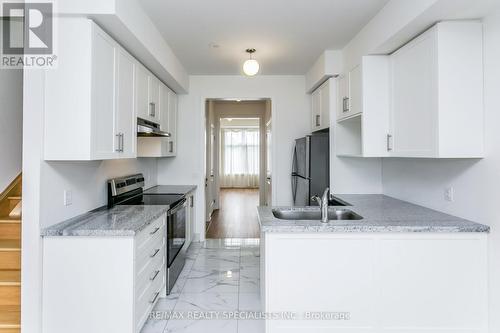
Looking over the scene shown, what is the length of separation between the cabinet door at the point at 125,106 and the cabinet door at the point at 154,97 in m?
0.53

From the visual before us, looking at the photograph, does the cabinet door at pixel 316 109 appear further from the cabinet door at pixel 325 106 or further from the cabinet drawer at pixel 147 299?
the cabinet drawer at pixel 147 299

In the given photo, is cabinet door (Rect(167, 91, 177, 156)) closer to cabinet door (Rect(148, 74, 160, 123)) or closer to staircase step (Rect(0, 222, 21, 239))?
cabinet door (Rect(148, 74, 160, 123))

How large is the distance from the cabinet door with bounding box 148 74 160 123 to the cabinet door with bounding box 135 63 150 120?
100 mm

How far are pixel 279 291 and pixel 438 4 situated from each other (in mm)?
2139

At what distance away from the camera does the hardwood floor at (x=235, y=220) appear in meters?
5.41

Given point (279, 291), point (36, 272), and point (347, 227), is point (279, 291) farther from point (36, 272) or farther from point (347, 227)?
point (36, 272)

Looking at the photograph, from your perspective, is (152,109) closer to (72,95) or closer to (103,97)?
(103,97)

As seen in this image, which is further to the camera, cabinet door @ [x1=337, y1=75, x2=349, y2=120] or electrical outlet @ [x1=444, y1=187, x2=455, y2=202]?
cabinet door @ [x1=337, y1=75, x2=349, y2=120]

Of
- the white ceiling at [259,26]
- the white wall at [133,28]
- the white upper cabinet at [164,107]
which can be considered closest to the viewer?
the white wall at [133,28]

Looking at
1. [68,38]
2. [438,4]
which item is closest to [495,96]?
[438,4]

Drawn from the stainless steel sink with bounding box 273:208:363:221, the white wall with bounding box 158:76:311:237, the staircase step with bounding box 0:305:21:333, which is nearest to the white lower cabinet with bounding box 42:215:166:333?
the staircase step with bounding box 0:305:21:333

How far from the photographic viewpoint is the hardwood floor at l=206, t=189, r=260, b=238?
5.41 metres

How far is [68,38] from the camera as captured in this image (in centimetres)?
201

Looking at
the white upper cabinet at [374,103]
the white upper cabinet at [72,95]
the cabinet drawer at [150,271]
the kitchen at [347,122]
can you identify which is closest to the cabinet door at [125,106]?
the kitchen at [347,122]
